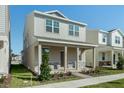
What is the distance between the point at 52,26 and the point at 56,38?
1370mm

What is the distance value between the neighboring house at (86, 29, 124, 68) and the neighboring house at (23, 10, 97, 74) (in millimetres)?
6246

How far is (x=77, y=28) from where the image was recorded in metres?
24.5

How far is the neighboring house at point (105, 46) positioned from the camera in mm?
29984

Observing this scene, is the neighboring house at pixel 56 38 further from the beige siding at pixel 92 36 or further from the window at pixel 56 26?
the beige siding at pixel 92 36

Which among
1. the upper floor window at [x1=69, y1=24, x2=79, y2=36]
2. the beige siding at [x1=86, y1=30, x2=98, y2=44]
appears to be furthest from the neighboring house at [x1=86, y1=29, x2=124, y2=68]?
the upper floor window at [x1=69, y1=24, x2=79, y2=36]

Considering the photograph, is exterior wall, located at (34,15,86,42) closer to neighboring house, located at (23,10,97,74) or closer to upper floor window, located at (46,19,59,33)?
neighboring house, located at (23,10,97,74)

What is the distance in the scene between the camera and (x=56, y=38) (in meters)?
21.7

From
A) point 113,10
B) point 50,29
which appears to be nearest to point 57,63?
point 50,29

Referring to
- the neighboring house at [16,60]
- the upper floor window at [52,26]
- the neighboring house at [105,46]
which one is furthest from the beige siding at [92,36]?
the neighboring house at [16,60]

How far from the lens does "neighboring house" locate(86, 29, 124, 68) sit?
29984mm

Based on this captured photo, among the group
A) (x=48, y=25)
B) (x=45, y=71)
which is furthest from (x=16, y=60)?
(x=45, y=71)

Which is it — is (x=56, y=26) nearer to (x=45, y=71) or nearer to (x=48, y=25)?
(x=48, y=25)
